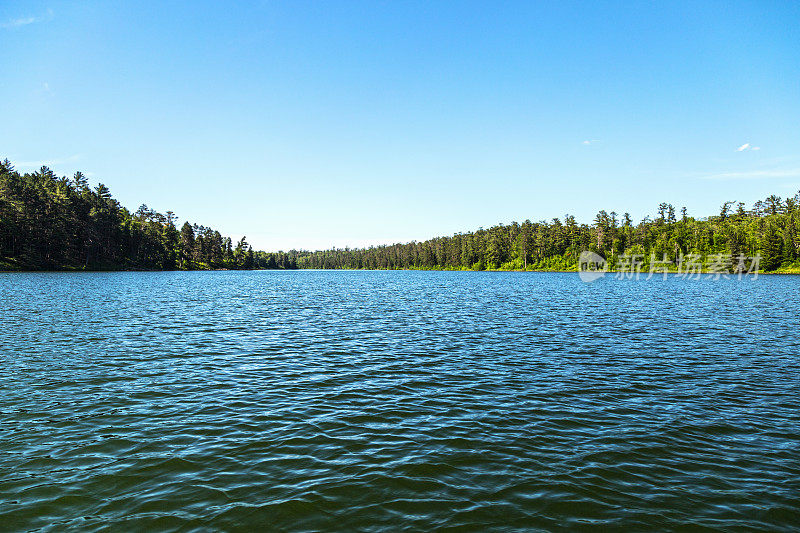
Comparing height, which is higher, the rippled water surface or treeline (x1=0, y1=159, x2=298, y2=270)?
treeline (x1=0, y1=159, x2=298, y2=270)

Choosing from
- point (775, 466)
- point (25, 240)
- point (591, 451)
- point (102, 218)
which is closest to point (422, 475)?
point (591, 451)

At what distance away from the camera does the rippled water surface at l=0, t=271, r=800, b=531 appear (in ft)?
29.4

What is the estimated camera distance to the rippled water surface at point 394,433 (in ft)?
29.4

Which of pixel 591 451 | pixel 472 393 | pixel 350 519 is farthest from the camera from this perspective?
pixel 472 393

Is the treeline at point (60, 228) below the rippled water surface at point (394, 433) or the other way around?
the other way around

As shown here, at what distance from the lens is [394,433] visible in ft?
43.1

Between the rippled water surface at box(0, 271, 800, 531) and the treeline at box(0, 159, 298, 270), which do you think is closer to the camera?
the rippled water surface at box(0, 271, 800, 531)

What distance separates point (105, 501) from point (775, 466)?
16344mm

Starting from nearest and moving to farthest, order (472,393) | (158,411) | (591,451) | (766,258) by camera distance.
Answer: (591,451) → (158,411) → (472,393) → (766,258)

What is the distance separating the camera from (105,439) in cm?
1243

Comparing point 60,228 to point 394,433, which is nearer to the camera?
point 394,433

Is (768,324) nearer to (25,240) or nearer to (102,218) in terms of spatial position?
(25,240)

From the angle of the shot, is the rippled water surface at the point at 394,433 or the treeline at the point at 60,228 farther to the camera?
the treeline at the point at 60,228

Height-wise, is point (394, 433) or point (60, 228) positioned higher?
point (60, 228)
